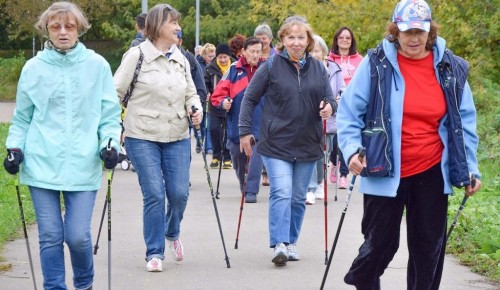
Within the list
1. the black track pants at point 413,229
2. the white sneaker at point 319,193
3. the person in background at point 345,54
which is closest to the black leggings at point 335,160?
the person in background at point 345,54

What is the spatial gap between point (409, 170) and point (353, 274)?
74cm

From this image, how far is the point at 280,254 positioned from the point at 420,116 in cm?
272

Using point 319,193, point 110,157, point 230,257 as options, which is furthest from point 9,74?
point 110,157

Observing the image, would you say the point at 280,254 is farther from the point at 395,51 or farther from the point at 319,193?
the point at 319,193

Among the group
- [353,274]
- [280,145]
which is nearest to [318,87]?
[280,145]

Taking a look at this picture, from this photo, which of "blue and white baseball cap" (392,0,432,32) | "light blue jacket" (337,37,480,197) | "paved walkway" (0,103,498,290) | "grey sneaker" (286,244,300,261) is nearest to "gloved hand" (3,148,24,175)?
"paved walkway" (0,103,498,290)

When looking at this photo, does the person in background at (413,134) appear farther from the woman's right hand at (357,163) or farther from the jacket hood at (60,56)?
the jacket hood at (60,56)

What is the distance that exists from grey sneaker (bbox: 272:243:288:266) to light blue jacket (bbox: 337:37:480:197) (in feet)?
7.57

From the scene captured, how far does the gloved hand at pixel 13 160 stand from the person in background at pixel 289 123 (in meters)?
2.74

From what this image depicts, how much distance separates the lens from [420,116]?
610cm

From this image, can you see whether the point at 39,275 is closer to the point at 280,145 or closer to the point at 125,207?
the point at 280,145

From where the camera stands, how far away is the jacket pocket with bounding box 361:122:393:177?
6082 mm

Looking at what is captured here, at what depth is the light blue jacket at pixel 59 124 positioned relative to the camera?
634 centimetres

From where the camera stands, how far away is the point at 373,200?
6297 millimetres
